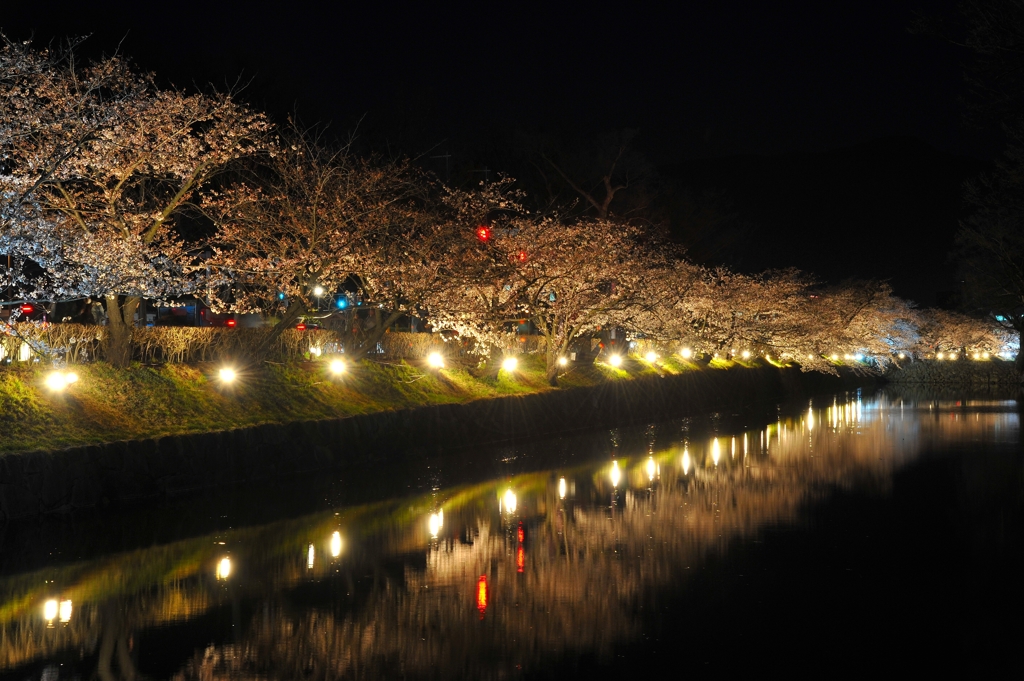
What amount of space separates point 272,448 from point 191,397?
1.92 meters

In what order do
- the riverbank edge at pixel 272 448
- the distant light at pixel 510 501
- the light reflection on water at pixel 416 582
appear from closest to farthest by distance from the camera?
the light reflection on water at pixel 416 582 → the riverbank edge at pixel 272 448 → the distant light at pixel 510 501

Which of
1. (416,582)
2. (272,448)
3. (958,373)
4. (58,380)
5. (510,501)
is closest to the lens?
(416,582)

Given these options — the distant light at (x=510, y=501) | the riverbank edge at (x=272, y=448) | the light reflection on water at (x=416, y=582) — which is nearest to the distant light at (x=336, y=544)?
the light reflection on water at (x=416, y=582)

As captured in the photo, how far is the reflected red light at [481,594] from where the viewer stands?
8.65 m

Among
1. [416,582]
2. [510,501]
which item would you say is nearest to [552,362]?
[510,501]

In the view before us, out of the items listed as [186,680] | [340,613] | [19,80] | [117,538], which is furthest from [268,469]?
[186,680]

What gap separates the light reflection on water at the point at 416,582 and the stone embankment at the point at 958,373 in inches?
2014

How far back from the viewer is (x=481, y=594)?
9.16 metres

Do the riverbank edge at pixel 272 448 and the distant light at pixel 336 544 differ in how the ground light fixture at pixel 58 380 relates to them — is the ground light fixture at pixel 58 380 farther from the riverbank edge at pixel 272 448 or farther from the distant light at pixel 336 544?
the distant light at pixel 336 544

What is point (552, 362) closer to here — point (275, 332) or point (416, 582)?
point (275, 332)

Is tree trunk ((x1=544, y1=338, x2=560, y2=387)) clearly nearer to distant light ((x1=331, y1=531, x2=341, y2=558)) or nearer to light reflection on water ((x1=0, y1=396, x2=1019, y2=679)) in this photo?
light reflection on water ((x1=0, y1=396, x2=1019, y2=679))

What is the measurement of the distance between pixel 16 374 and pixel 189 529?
17.4 feet

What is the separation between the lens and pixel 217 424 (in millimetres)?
17719

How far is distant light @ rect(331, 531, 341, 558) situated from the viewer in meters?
11.1
